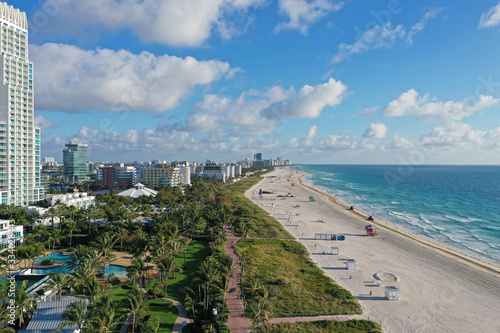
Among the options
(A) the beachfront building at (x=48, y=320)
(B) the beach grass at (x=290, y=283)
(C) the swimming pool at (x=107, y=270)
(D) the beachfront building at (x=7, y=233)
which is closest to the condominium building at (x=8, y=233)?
(D) the beachfront building at (x=7, y=233)

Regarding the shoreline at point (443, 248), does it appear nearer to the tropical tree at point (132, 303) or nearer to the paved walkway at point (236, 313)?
the paved walkway at point (236, 313)

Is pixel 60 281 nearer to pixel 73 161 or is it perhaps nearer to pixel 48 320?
pixel 48 320

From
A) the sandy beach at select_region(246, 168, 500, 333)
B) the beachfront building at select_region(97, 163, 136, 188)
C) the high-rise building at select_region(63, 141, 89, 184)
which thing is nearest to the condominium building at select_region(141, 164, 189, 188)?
the beachfront building at select_region(97, 163, 136, 188)

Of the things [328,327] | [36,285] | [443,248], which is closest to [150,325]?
[36,285]

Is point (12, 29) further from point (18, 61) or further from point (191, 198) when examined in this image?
point (191, 198)

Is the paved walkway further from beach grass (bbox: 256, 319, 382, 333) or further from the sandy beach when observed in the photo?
the sandy beach

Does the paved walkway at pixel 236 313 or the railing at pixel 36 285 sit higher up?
the railing at pixel 36 285
